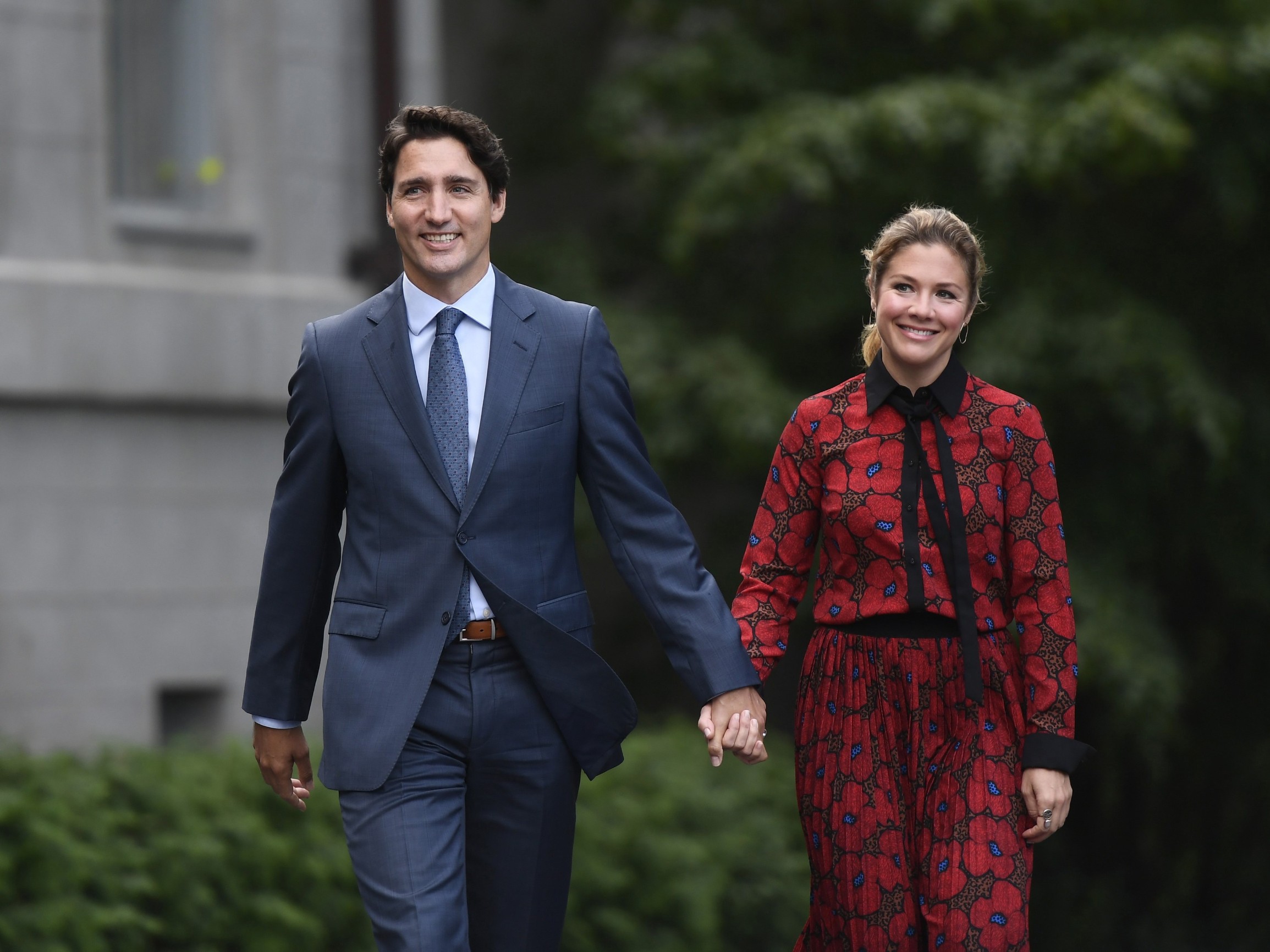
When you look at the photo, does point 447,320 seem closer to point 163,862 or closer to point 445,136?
point 445,136

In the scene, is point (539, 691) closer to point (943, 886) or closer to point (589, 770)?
point (589, 770)

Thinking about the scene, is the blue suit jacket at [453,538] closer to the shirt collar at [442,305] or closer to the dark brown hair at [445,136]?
the shirt collar at [442,305]

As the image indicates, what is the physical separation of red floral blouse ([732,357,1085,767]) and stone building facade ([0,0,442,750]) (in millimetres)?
4860

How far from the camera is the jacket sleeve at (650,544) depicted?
414 centimetres

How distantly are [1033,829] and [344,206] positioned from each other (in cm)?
661

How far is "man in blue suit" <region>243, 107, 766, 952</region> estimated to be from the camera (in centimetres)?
400

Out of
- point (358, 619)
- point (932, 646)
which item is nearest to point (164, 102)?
point (358, 619)

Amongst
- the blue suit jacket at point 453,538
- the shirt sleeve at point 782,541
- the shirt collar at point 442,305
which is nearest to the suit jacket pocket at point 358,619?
the blue suit jacket at point 453,538

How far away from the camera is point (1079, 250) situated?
10.3 m

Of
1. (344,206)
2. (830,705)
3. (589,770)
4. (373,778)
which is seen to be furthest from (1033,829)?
(344,206)

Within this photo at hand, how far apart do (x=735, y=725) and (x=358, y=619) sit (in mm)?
852

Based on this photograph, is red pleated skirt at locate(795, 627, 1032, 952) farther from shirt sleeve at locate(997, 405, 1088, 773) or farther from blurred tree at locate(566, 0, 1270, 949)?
blurred tree at locate(566, 0, 1270, 949)

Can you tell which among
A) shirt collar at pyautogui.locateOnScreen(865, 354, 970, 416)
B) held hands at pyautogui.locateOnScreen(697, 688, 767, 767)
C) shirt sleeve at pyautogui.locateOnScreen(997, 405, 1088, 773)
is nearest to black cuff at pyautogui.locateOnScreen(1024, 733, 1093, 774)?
shirt sleeve at pyautogui.locateOnScreen(997, 405, 1088, 773)

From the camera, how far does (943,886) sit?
4.04 m
